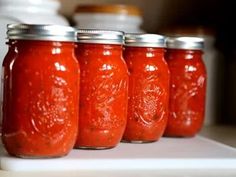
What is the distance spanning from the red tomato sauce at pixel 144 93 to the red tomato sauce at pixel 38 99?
0.55ft

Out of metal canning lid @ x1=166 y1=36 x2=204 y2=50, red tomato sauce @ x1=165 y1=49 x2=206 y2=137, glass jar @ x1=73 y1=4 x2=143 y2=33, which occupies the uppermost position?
glass jar @ x1=73 y1=4 x2=143 y2=33

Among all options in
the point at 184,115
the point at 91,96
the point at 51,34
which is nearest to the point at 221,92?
the point at 184,115

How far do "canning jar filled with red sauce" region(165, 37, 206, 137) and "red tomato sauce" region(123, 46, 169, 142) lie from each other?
0.08 meters

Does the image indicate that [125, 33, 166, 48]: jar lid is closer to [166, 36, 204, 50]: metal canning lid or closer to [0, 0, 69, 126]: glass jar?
[166, 36, 204, 50]: metal canning lid

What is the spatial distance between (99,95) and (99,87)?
0.04 ft

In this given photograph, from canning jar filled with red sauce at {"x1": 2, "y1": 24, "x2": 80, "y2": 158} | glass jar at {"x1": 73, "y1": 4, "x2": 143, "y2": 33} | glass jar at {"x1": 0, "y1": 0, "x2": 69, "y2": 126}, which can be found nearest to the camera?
canning jar filled with red sauce at {"x1": 2, "y1": 24, "x2": 80, "y2": 158}

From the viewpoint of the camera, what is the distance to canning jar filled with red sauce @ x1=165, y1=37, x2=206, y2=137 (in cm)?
99

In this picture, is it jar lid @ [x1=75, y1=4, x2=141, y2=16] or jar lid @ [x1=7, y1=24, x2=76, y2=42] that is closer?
jar lid @ [x1=7, y1=24, x2=76, y2=42]

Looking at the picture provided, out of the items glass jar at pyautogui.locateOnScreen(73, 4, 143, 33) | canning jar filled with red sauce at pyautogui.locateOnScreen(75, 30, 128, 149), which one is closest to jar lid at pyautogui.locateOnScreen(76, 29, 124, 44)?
canning jar filled with red sauce at pyautogui.locateOnScreen(75, 30, 128, 149)

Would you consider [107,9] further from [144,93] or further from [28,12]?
[144,93]

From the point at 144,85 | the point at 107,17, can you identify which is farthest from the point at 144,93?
→ the point at 107,17

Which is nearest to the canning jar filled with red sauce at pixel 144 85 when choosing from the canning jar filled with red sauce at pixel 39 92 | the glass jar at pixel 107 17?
the canning jar filled with red sauce at pixel 39 92

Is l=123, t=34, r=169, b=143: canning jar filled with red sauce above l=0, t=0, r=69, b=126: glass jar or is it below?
below

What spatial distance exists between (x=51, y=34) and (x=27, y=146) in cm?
14
